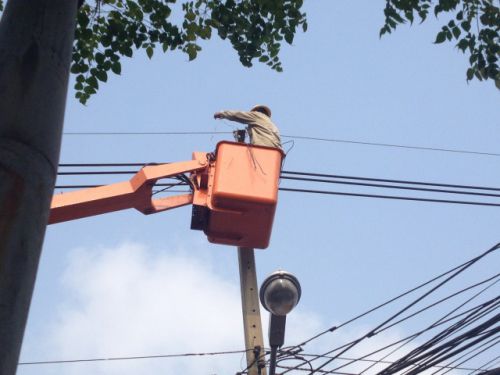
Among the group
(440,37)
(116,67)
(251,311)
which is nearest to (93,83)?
(116,67)

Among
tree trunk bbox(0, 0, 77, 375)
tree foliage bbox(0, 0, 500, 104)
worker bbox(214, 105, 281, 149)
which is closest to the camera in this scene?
tree trunk bbox(0, 0, 77, 375)

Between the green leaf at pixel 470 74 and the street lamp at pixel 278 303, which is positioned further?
the street lamp at pixel 278 303

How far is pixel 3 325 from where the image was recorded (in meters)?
2.03

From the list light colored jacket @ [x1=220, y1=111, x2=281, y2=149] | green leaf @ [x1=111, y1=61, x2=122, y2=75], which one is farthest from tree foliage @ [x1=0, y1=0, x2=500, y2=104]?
light colored jacket @ [x1=220, y1=111, x2=281, y2=149]

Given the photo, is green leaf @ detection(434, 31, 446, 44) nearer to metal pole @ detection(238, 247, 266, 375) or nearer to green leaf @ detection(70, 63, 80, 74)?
green leaf @ detection(70, 63, 80, 74)

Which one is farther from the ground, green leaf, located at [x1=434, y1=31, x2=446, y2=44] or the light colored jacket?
the light colored jacket

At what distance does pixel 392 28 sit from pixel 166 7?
1516 millimetres

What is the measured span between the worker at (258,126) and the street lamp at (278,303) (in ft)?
6.42

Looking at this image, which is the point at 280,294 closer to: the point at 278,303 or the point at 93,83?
the point at 278,303

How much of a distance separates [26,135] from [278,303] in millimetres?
4944

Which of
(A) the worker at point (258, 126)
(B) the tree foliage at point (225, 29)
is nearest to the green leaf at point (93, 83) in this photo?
(B) the tree foliage at point (225, 29)

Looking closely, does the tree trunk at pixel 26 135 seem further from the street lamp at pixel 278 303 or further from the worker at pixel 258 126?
the worker at pixel 258 126

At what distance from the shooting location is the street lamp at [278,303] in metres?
6.96

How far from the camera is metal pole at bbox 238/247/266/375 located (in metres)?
7.75
